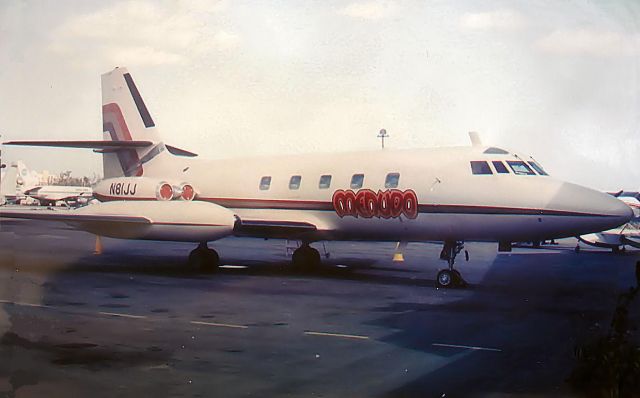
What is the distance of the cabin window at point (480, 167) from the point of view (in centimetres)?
1333

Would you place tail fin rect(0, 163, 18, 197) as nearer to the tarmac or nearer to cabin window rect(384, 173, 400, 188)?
the tarmac

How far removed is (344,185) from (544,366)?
340 inches

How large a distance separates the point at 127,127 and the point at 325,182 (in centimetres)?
763

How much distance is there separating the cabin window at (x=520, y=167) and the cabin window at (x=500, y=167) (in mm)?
134

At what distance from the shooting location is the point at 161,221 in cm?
1512

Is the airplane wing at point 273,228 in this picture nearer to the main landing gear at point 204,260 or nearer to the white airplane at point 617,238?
the main landing gear at point 204,260

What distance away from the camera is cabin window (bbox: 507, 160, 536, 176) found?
43.1 ft

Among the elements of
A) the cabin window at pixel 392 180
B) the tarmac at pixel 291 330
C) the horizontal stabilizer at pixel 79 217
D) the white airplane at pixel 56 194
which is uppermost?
the white airplane at pixel 56 194

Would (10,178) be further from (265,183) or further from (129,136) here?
(129,136)

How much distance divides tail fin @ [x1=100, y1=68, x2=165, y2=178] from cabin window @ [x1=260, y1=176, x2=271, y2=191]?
4292 mm

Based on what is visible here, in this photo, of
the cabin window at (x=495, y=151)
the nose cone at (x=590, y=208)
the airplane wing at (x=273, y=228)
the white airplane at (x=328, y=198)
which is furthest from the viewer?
the airplane wing at (x=273, y=228)

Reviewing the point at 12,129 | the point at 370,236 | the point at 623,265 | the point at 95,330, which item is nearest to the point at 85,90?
the point at 12,129

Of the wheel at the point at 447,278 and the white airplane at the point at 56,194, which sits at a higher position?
the white airplane at the point at 56,194

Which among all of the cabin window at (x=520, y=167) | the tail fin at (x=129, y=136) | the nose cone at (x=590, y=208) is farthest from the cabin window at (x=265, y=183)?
the nose cone at (x=590, y=208)
